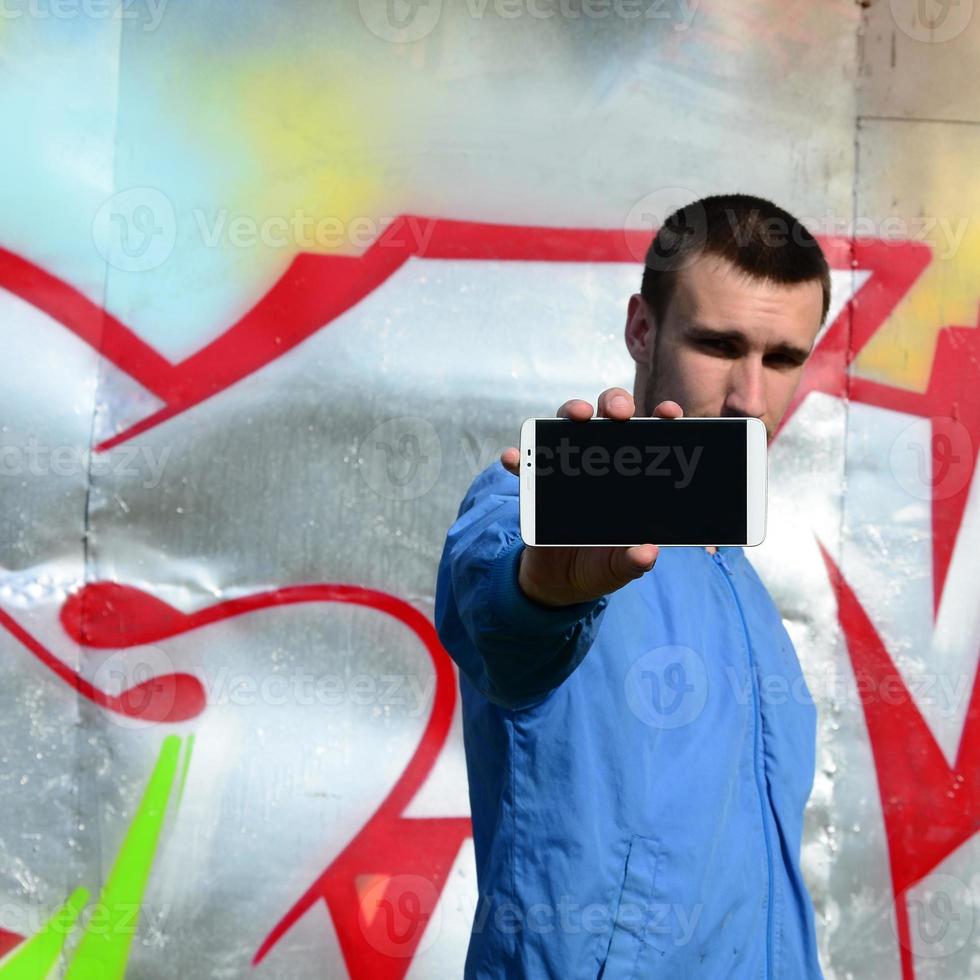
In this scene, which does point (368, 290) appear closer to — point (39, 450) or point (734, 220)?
point (39, 450)

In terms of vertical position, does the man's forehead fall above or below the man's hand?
above

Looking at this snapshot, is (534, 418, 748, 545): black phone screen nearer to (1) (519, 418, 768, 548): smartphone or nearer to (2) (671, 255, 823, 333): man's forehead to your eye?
(1) (519, 418, 768, 548): smartphone

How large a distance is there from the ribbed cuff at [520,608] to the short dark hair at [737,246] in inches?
24.1

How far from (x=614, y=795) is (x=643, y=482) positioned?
0.38 meters

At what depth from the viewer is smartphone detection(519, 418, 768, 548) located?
115 centimetres

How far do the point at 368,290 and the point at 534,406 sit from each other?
1.41 feet

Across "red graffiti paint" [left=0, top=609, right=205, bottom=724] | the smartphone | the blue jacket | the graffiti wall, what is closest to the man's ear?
the blue jacket

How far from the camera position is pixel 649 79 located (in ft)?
8.70

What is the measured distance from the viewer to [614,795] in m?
1.35

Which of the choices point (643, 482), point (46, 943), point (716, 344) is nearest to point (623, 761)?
point (643, 482)

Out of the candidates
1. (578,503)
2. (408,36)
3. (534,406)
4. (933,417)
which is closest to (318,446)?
(534,406)

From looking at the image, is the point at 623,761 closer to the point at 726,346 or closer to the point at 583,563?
the point at 583,563

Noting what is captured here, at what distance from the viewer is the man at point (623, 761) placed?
1238 mm

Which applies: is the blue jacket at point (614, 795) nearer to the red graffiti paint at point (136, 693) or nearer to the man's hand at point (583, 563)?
the man's hand at point (583, 563)
